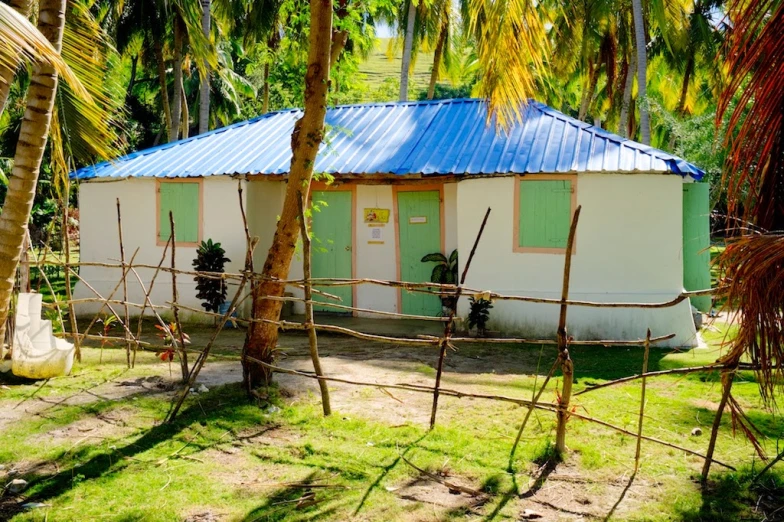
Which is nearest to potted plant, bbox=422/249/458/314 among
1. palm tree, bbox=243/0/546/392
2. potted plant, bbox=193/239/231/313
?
potted plant, bbox=193/239/231/313

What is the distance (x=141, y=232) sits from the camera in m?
11.6

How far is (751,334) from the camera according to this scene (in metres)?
2.66

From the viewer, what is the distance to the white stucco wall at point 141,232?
11203 mm

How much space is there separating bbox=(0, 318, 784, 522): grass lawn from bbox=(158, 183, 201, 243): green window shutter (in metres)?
4.28

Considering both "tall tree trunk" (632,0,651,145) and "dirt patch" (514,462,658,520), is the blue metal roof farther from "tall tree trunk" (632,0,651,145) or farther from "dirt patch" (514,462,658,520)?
"tall tree trunk" (632,0,651,145)

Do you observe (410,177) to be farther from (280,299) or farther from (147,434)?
(147,434)

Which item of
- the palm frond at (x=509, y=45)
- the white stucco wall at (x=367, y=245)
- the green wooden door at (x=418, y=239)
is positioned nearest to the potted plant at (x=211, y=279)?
the white stucco wall at (x=367, y=245)

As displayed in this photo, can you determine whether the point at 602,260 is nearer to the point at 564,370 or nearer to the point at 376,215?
the point at 376,215

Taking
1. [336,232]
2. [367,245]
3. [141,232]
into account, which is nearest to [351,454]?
[367,245]

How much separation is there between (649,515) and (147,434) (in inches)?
141

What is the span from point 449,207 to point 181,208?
4.22m

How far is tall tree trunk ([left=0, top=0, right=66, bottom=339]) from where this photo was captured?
5953mm

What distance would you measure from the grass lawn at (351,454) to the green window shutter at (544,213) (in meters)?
2.83

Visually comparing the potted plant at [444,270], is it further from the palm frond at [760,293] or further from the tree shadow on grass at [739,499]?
the palm frond at [760,293]
